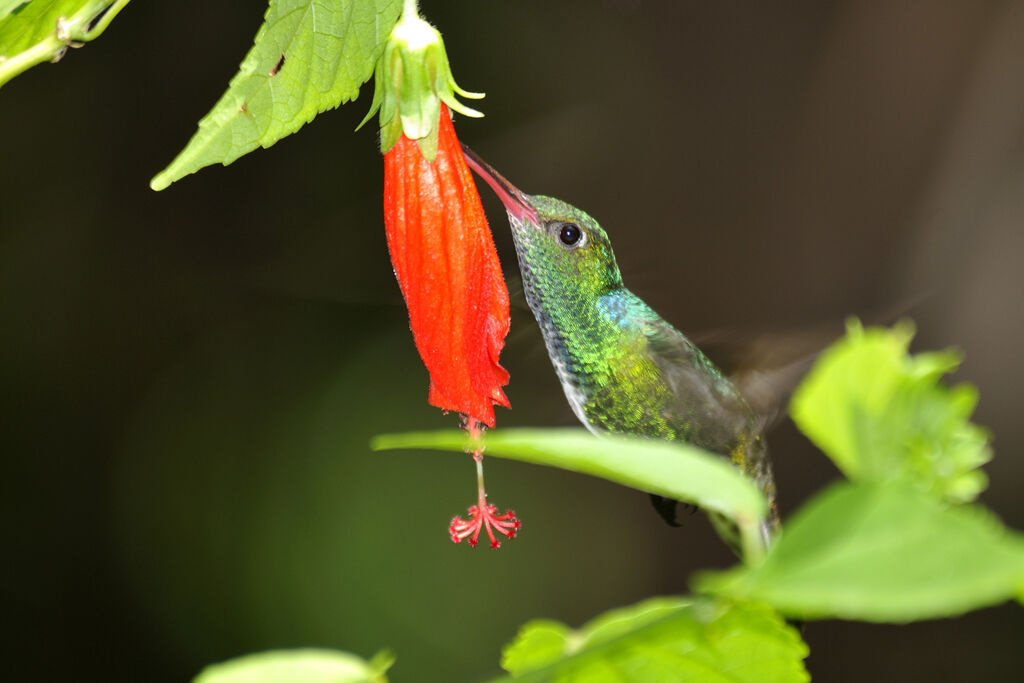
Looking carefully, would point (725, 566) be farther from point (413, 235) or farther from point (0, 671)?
point (413, 235)

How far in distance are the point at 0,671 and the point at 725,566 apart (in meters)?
1.19

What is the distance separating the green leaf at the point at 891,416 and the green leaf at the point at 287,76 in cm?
26

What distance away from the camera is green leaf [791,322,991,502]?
0.20 meters

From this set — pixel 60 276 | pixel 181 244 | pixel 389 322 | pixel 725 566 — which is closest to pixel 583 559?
pixel 725 566

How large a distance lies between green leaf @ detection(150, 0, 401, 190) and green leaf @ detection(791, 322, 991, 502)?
0.86ft

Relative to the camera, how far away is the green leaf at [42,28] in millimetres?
429

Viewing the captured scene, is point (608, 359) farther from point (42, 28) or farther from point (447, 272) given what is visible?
point (42, 28)

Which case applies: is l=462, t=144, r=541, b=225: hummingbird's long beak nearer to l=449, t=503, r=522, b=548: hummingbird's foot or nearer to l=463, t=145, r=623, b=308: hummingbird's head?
l=463, t=145, r=623, b=308: hummingbird's head

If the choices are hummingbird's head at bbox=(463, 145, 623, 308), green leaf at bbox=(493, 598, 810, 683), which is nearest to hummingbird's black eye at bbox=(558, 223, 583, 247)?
hummingbird's head at bbox=(463, 145, 623, 308)

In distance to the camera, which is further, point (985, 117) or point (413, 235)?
point (985, 117)

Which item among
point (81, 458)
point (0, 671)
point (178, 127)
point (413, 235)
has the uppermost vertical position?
point (178, 127)

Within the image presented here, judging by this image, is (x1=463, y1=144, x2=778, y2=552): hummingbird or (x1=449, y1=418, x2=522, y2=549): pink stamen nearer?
(x1=449, y1=418, x2=522, y2=549): pink stamen

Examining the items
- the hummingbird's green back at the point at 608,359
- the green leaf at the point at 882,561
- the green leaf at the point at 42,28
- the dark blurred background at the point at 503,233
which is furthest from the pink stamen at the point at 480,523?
the dark blurred background at the point at 503,233

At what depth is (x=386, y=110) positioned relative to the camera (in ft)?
1.66
